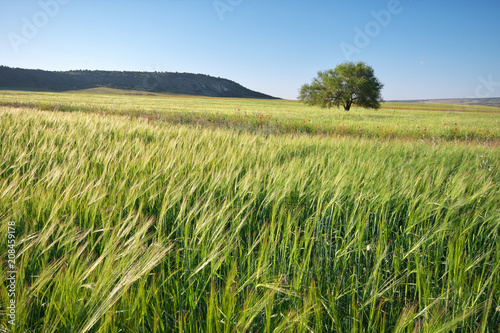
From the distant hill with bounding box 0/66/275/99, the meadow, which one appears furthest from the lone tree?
the distant hill with bounding box 0/66/275/99

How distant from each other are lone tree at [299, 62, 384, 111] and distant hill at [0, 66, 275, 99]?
8953cm

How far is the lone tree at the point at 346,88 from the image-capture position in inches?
1361

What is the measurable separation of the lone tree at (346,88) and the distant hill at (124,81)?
8953 cm

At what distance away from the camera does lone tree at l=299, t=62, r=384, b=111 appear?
34.6 m

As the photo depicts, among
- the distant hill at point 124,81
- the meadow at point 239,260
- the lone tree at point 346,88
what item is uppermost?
the distant hill at point 124,81

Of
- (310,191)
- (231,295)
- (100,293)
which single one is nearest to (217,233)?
(231,295)

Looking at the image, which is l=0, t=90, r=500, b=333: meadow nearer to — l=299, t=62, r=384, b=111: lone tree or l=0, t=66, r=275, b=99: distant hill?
l=299, t=62, r=384, b=111: lone tree

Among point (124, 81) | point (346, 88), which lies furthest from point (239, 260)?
point (124, 81)

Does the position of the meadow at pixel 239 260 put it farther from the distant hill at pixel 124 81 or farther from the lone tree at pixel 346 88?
the distant hill at pixel 124 81

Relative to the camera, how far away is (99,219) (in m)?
1.42

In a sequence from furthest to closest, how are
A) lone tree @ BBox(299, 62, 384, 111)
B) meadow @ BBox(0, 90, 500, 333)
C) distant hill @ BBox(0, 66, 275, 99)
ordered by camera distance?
1. distant hill @ BBox(0, 66, 275, 99)
2. lone tree @ BBox(299, 62, 384, 111)
3. meadow @ BBox(0, 90, 500, 333)

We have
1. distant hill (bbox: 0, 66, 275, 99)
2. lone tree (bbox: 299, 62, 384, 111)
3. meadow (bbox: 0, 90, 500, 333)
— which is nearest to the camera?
meadow (bbox: 0, 90, 500, 333)

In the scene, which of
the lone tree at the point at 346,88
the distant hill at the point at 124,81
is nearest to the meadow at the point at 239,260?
the lone tree at the point at 346,88

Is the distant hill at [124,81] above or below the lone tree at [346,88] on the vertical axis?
above
